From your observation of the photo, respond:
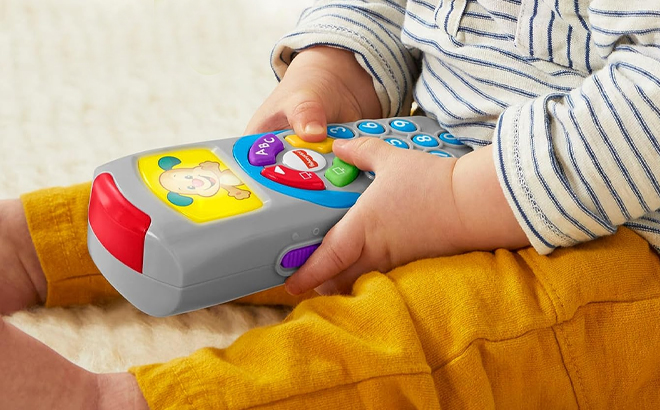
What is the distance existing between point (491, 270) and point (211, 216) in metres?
0.20

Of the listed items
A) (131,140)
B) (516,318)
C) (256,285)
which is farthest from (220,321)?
(131,140)

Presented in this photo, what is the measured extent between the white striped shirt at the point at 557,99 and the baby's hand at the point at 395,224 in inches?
2.0

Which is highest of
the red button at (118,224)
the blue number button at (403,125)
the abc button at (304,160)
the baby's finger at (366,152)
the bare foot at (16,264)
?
the baby's finger at (366,152)

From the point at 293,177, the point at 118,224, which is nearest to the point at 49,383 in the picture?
the point at 118,224

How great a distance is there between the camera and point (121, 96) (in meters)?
1.02

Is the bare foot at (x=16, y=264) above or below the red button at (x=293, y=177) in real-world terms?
below

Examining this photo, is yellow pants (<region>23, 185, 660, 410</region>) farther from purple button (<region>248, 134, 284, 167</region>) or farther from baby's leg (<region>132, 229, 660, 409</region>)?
purple button (<region>248, 134, 284, 167</region>)

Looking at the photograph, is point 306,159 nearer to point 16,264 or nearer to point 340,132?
point 340,132

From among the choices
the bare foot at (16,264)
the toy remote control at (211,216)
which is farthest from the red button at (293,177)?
the bare foot at (16,264)

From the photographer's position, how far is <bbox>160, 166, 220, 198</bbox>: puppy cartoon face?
544 millimetres

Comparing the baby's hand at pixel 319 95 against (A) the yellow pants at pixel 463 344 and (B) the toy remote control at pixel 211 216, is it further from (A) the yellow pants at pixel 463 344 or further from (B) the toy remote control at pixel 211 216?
(A) the yellow pants at pixel 463 344

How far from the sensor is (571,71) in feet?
2.01

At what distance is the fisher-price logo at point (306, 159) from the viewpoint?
1.96 ft

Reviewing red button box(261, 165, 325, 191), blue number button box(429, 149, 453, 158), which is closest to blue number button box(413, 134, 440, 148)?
blue number button box(429, 149, 453, 158)
